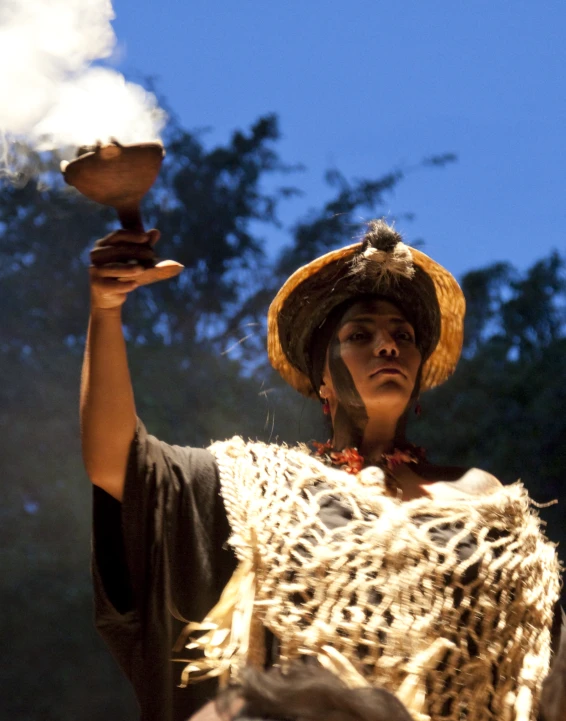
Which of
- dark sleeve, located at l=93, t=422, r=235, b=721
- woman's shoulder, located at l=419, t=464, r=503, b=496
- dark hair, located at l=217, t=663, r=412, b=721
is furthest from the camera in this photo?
woman's shoulder, located at l=419, t=464, r=503, b=496

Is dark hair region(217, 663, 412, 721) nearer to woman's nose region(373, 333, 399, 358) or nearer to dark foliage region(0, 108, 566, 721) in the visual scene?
woman's nose region(373, 333, 399, 358)

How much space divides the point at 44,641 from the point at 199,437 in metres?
0.98

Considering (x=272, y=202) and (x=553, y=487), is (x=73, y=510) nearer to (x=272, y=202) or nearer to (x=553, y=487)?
(x=272, y=202)

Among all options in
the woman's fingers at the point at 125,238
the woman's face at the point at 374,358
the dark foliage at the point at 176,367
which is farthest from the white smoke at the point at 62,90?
the dark foliage at the point at 176,367

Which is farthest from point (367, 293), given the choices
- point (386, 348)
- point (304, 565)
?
point (304, 565)

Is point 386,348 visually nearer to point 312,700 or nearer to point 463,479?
point 463,479

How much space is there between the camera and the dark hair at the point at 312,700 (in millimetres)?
1039

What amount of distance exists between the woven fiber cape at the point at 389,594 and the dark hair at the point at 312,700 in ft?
1.19

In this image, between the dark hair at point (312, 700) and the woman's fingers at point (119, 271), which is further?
the woman's fingers at point (119, 271)

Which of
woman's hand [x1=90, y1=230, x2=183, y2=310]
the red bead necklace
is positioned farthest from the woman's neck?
woman's hand [x1=90, y1=230, x2=183, y2=310]

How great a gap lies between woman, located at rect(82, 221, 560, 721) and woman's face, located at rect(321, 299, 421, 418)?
5.3 inches

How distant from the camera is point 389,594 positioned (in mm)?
1518

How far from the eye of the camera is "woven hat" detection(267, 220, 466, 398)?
6.42 feet

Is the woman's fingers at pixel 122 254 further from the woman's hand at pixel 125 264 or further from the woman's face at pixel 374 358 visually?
the woman's face at pixel 374 358
